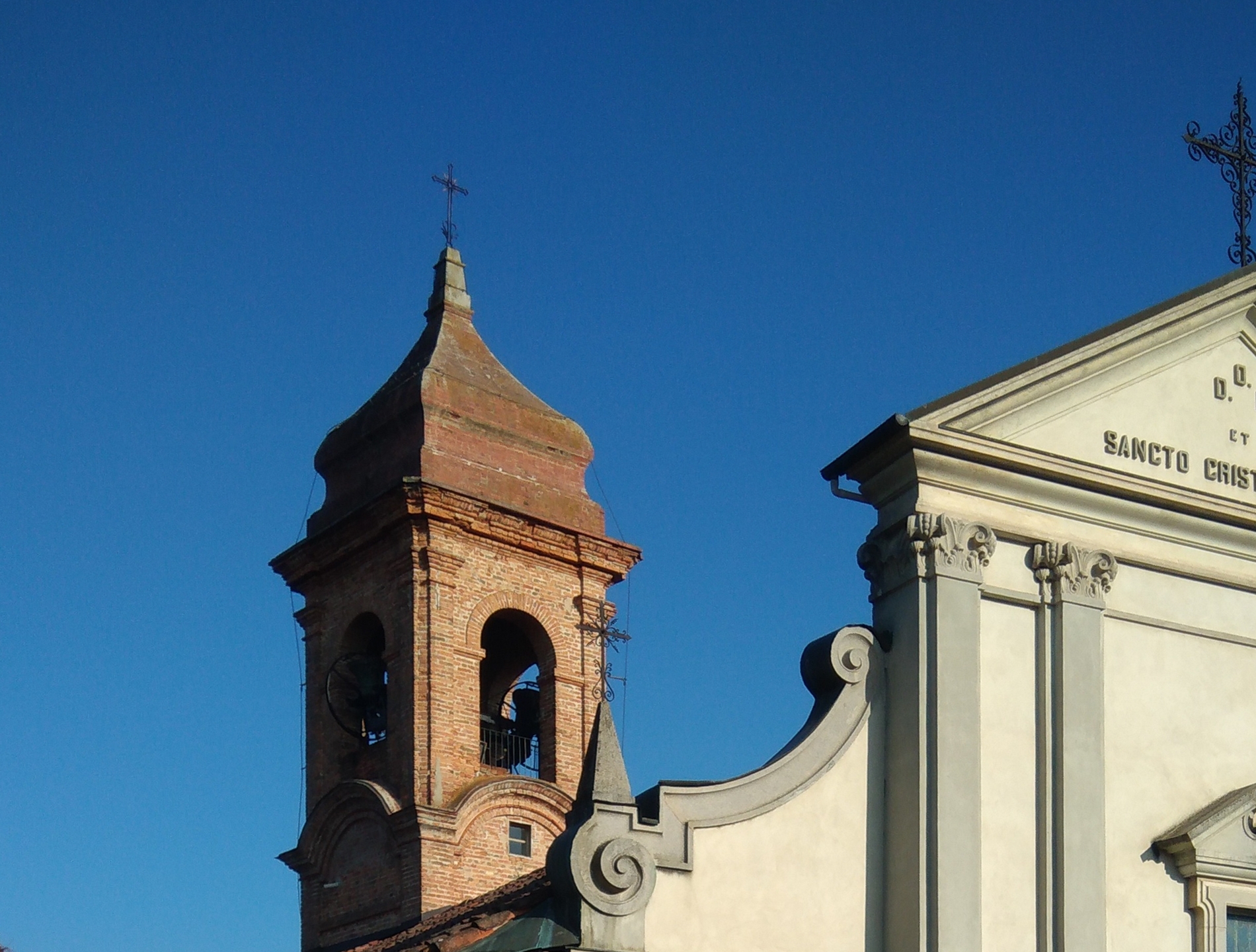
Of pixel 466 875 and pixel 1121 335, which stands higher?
pixel 1121 335

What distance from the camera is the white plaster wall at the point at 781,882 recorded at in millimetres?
11344

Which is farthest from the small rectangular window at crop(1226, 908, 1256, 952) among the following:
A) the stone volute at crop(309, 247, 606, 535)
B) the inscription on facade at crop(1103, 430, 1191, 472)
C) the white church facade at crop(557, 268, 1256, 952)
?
the stone volute at crop(309, 247, 606, 535)

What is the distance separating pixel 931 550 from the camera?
12.4m

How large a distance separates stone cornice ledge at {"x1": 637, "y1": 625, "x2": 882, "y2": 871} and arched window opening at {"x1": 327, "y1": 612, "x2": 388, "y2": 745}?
13.3 metres

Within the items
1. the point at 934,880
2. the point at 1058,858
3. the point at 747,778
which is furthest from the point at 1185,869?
the point at 747,778

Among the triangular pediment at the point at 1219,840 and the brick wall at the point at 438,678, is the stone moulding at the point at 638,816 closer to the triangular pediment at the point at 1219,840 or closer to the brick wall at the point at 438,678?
the triangular pediment at the point at 1219,840

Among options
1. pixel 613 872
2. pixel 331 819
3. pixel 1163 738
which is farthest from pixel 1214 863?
pixel 331 819

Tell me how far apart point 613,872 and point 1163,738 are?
Result: 12.5 feet

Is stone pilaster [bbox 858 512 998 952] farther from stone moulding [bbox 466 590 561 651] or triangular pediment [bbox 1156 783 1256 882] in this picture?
stone moulding [bbox 466 590 561 651]

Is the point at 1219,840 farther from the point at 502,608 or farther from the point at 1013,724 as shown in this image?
the point at 502,608

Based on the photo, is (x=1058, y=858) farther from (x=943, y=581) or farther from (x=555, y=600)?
(x=555, y=600)

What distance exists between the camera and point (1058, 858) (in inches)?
478

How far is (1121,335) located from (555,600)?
13.0 metres

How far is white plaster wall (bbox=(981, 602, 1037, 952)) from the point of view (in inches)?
473
